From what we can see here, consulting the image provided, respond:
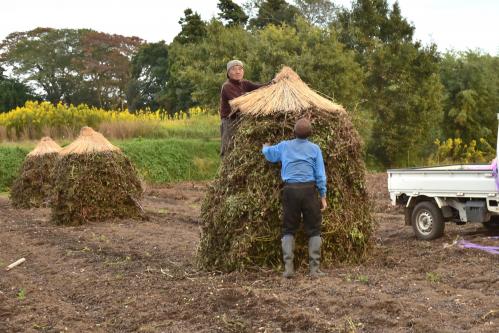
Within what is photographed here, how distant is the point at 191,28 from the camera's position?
43094 millimetres

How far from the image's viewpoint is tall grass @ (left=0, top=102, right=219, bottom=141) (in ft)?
96.3

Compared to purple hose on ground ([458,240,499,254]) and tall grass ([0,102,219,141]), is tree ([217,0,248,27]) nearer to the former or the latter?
tall grass ([0,102,219,141])

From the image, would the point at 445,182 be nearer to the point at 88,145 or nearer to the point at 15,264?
the point at 15,264

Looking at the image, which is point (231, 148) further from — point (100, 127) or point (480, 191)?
point (100, 127)

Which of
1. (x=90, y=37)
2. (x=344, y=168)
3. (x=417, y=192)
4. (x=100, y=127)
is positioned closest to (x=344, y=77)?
(x=100, y=127)

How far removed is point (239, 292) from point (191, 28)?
37281 millimetres

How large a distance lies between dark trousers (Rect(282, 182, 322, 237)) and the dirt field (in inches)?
22.5

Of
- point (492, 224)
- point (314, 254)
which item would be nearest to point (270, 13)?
point (492, 224)

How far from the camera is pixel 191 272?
896 cm

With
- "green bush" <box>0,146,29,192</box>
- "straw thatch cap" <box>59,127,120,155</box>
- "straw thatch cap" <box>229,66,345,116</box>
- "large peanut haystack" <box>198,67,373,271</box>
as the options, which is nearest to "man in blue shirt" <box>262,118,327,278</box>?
"large peanut haystack" <box>198,67,373,271</box>

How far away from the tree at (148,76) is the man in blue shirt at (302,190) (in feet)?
140

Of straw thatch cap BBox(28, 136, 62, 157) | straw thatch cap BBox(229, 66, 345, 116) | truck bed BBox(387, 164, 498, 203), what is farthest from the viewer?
straw thatch cap BBox(28, 136, 62, 157)

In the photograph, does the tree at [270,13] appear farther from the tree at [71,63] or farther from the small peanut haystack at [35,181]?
the small peanut haystack at [35,181]

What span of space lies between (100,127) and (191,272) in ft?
74.7
